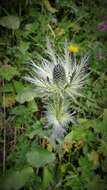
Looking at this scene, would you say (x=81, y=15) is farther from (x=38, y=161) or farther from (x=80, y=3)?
(x=38, y=161)

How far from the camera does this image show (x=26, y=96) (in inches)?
110

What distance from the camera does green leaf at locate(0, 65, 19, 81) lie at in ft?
9.32

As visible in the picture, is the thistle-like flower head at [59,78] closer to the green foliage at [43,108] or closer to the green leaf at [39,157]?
the green foliage at [43,108]

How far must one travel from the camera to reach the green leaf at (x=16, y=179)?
96.3 inches

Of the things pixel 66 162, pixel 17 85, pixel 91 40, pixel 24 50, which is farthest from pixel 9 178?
pixel 91 40

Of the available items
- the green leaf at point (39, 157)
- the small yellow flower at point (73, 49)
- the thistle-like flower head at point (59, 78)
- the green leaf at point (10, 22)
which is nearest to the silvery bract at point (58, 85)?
the thistle-like flower head at point (59, 78)

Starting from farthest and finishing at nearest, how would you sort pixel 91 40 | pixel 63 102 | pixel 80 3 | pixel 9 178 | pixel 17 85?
pixel 80 3, pixel 91 40, pixel 17 85, pixel 63 102, pixel 9 178

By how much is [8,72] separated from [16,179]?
76cm

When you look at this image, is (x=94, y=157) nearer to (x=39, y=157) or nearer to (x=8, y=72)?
(x=39, y=157)

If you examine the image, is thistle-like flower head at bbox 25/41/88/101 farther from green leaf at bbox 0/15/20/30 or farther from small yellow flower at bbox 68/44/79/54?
green leaf at bbox 0/15/20/30

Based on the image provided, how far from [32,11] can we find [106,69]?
0.74 metres

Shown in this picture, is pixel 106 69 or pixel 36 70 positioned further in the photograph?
pixel 106 69

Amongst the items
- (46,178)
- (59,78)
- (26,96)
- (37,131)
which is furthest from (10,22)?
(46,178)

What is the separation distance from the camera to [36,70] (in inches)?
110
